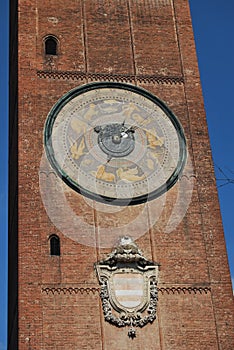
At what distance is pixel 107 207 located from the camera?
19.1 m

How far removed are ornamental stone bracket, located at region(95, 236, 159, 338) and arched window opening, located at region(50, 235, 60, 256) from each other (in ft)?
3.08

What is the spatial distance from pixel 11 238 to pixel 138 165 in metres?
4.13

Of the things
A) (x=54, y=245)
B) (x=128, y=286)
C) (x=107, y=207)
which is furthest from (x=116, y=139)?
(x=128, y=286)

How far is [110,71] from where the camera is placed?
20922 mm

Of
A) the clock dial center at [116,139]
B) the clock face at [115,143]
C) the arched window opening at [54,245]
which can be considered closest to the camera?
the arched window opening at [54,245]

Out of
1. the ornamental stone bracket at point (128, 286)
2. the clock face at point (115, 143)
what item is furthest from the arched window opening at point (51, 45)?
the ornamental stone bracket at point (128, 286)

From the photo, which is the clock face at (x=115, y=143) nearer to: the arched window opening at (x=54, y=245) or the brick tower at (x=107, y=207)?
the brick tower at (x=107, y=207)

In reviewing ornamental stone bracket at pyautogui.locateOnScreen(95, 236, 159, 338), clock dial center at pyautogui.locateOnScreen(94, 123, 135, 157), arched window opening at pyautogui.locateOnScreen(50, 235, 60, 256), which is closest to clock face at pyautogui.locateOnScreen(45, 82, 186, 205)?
clock dial center at pyautogui.locateOnScreen(94, 123, 135, 157)

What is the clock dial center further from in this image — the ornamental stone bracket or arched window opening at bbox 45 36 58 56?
arched window opening at bbox 45 36 58 56

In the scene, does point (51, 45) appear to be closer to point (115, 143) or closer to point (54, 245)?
point (115, 143)

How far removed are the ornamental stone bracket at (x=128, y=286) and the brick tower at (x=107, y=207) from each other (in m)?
0.04

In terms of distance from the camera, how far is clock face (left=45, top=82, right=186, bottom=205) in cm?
1939

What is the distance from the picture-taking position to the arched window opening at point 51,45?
21047 millimetres

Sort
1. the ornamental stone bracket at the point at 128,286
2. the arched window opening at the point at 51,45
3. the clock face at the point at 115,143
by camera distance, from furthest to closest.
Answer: the arched window opening at the point at 51,45, the clock face at the point at 115,143, the ornamental stone bracket at the point at 128,286
